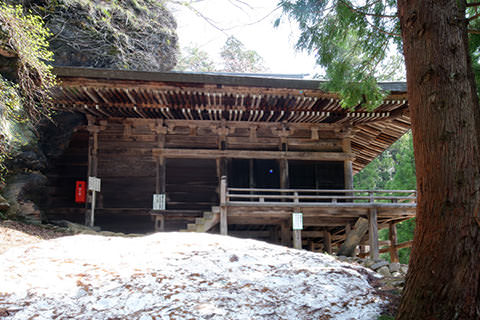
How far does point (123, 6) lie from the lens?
20.4 metres

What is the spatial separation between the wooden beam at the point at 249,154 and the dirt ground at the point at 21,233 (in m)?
4.56

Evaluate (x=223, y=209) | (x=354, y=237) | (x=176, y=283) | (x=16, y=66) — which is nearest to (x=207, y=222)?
(x=223, y=209)

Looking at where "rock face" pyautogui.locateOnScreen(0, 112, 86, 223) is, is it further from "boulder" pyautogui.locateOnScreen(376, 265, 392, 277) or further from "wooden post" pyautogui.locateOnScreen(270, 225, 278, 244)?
"boulder" pyautogui.locateOnScreen(376, 265, 392, 277)

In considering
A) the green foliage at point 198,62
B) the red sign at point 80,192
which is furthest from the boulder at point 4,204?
the green foliage at point 198,62

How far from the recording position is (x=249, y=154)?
14422mm

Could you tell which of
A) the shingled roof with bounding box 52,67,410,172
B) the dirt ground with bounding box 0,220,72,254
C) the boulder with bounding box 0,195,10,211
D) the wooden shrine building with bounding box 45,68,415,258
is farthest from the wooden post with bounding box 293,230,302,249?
the boulder with bounding box 0,195,10,211

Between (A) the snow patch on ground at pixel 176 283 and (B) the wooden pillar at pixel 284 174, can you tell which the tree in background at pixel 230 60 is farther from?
(A) the snow patch on ground at pixel 176 283

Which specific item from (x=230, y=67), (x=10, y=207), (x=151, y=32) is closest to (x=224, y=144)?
(x=10, y=207)

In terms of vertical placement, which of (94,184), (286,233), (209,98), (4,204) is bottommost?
(286,233)

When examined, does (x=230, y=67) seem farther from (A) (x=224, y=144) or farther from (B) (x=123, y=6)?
(A) (x=224, y=144)

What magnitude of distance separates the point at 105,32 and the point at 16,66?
8.75 m

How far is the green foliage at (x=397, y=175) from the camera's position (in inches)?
885

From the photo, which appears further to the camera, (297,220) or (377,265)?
(297,220)

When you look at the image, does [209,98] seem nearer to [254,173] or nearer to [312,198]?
[254,173]
